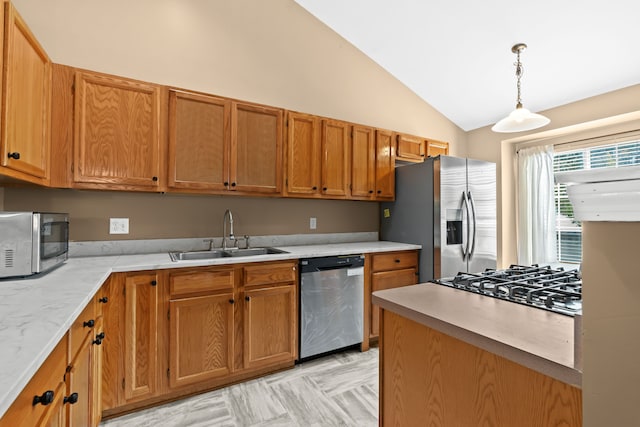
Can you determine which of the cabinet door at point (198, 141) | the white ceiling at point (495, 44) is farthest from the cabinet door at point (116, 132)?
the white ceiling at point (495, 44)

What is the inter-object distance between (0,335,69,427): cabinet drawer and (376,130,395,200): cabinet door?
2.77 metres

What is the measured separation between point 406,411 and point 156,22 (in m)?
3.15

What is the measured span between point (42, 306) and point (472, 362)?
1.44m

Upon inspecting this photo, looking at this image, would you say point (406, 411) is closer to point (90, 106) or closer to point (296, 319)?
point (296, 319)

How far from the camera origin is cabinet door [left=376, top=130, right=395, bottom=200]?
A: 329 centimetres

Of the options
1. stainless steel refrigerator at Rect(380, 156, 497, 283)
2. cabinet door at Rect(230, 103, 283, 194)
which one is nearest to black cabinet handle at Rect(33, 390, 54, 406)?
cabinet door at Rect(230, 103, 283, 194)

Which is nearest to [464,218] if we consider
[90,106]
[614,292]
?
[614,292]

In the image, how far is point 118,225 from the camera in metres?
2.38

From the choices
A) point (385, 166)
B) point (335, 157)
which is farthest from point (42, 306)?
point (385, 166)

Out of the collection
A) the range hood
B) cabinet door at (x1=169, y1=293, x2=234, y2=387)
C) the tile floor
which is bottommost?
the tile floor

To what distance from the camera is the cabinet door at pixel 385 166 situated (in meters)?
3.29

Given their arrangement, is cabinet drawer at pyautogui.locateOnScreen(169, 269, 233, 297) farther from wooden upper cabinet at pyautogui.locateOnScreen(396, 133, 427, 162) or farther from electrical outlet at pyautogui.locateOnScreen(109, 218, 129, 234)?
wooden upper cabinet at pyautogui.locateOnScreen(396, 133, 427, 162)

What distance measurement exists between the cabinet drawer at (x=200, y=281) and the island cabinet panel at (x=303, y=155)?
97cm

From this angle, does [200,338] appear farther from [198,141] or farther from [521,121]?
[521,121]
